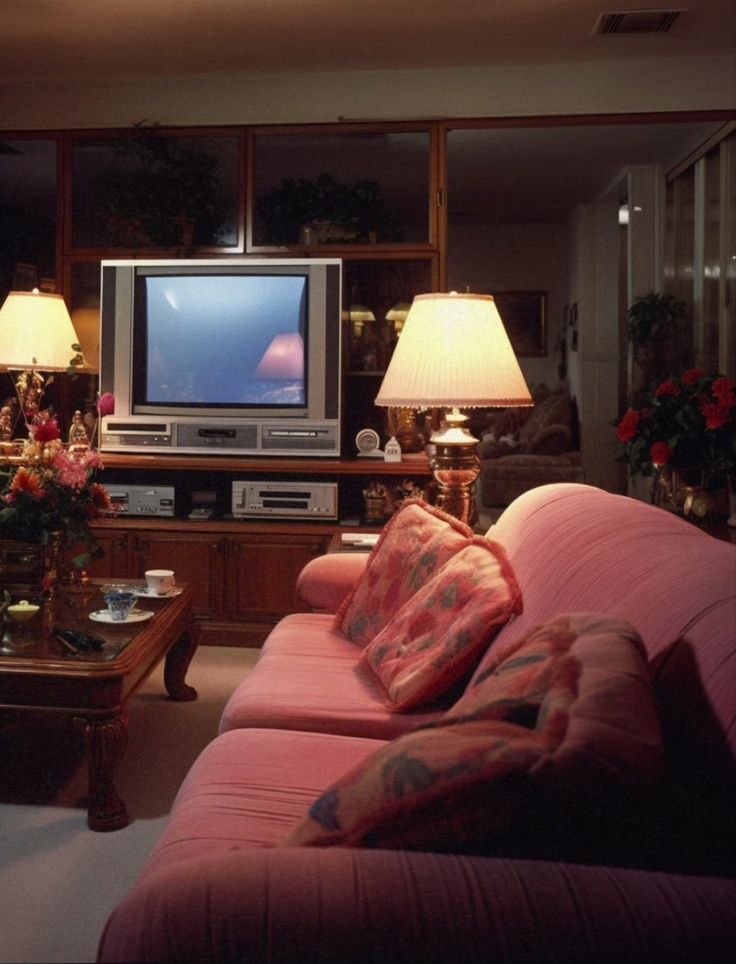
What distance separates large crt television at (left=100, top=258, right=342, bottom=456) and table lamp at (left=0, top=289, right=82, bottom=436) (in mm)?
258

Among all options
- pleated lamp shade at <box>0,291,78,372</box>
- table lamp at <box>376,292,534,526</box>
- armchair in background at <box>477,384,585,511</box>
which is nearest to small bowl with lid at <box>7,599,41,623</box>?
table lamp at <box>376,292,534,526</box>

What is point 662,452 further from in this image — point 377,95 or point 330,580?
point 377,95

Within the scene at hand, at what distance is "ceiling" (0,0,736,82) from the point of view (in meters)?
3.80

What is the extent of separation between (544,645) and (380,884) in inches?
16.6

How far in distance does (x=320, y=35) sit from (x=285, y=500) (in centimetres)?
186

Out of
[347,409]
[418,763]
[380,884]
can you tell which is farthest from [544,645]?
[347,409]

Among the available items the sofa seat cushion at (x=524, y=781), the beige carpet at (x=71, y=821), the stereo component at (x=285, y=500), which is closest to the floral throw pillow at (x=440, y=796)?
the sofa seat cushion at (x=524, y=781)

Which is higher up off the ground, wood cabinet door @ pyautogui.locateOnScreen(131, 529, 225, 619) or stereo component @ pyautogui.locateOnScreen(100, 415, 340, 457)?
stereo component @ pyautogui.locateOnScreen(100, 415, 340, 457)

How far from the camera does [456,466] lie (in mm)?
3041

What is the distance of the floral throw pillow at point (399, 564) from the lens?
240cm

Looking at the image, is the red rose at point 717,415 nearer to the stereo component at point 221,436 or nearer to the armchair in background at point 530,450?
the stereo component at point 221,436

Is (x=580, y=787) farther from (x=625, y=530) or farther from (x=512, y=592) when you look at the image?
(x=512, y=592)

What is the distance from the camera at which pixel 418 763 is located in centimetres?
107

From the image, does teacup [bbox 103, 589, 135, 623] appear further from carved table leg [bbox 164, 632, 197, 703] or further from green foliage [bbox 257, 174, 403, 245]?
green foliage [bbox 257, 174, 403, 245]
